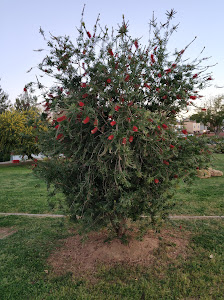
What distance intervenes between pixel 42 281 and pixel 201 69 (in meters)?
3.55

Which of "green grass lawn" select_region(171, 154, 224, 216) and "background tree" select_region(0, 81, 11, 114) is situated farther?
"background tree" select_region(0, 81, 11, 114)

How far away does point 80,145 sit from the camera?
10.5ft

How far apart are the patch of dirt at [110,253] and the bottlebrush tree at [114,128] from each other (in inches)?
26.1

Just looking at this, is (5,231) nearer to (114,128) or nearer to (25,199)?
(25,199)

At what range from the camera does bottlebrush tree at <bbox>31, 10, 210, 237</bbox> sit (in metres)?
3.17

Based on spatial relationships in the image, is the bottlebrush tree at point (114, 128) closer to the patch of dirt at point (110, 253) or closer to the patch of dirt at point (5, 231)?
the patch of dirt at point (110, 253)

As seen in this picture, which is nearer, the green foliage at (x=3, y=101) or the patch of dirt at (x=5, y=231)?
the patch of dirt at (x=5, y=231)

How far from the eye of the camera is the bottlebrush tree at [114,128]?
317 centimetres

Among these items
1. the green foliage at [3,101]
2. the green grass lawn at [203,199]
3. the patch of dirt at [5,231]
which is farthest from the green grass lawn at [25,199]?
the green foliage at [3,101]

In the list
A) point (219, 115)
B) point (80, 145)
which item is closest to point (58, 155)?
point (80, 145)

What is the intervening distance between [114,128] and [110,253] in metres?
2.09

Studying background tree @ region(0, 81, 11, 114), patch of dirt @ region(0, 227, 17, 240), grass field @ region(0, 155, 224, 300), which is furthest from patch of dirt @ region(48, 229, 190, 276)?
background tree @ region(0, 81, 11, 114)

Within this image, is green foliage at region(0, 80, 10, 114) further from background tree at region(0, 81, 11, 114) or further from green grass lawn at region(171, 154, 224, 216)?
green grass lawn at region(171, 154, 224, 216)

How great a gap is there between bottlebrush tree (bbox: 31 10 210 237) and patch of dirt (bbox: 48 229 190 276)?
662 millimetres
